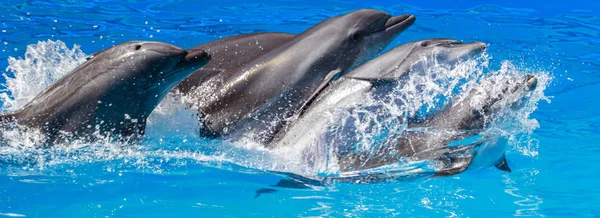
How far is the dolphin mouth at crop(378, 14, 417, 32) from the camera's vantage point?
731 cm

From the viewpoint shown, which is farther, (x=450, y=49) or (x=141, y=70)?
(x=450, y=49)

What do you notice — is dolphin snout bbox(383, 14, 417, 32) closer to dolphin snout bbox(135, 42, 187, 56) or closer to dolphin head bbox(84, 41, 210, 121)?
dolphin head bbox(84, 41, 210, 121)

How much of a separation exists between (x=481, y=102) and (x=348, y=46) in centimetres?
147

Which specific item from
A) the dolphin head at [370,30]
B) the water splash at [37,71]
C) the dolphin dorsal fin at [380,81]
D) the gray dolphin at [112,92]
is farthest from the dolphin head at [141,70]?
the water splash at [37,71]

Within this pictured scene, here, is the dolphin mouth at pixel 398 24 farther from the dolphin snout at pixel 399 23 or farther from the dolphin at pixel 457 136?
the dolphin at pixel 457 136

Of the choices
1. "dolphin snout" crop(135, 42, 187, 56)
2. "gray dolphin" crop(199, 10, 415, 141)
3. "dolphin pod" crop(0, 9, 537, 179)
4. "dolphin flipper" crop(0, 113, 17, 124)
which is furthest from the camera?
"gray dolphin" crop(199, 10, 415, 141)

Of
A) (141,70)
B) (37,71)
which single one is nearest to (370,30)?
(141,70)

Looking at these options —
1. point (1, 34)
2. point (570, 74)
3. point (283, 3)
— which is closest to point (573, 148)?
point (570, 74)

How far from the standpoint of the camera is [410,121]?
7.58 metres

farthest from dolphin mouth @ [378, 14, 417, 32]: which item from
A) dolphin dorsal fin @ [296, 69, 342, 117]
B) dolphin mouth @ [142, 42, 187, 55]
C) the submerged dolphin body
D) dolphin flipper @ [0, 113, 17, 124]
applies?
dolphin flipper @ [0, 113, 17, 124]

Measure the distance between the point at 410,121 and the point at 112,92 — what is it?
2.89 m

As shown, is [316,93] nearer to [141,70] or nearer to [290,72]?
[290,72]

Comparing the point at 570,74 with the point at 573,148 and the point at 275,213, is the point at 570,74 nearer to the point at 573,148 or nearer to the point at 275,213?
the point at 573,148

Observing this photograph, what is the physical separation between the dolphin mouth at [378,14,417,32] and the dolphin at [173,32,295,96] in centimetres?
109
